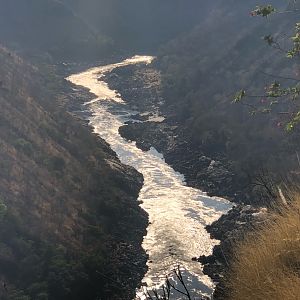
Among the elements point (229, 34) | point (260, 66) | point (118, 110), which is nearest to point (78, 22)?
point (229, 34)

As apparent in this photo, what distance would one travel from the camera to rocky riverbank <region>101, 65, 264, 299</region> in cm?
3409

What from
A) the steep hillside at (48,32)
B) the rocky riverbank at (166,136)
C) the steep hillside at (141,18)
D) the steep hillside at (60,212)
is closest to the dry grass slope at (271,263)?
the steep hillside at (60,212)

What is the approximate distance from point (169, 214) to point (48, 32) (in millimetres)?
109655

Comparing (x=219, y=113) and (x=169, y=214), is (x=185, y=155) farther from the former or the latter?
(x=169, y=214)

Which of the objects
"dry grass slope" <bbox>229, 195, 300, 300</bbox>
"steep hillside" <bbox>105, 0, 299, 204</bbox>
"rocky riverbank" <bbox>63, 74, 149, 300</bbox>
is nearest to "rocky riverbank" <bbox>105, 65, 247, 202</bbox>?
"steep hillside" <bbox>105, 0, 299, 204</bbox>

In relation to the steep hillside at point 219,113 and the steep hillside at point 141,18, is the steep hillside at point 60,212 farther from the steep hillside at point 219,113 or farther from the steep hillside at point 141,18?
the steep hillside at point 141,18

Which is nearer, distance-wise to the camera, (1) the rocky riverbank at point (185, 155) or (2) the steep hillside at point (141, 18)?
(1) the rocky riverbank at point (185, 155)

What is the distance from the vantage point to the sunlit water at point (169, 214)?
3250 centimetres

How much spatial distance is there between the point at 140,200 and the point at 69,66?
8105 centimetres

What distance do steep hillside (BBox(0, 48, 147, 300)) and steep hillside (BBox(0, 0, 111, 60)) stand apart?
78081mm

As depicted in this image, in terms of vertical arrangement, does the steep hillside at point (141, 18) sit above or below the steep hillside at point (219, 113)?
above

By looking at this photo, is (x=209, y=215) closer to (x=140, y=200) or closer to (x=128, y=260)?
(x=140, y=200)

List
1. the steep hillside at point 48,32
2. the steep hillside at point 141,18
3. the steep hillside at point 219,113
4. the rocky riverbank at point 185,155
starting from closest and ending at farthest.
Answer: the rocky riverbank at point 185,155
the steep hillside at point 219,113
the steep hillside at point 48,32
the steep hillside at point 141,18

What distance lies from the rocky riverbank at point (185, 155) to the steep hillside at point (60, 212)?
246 inches
